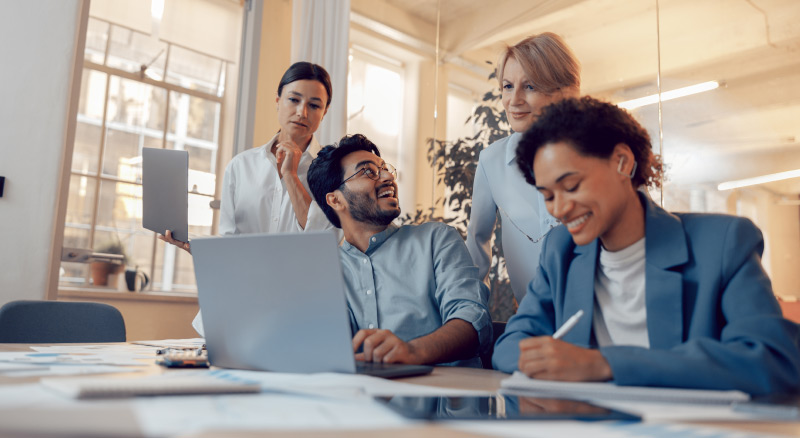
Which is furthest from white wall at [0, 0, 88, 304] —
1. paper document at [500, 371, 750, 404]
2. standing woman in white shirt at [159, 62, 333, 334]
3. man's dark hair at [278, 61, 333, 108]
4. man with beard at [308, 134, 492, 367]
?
paper document at [500, 371, 750, 404]

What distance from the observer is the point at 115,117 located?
375 cm

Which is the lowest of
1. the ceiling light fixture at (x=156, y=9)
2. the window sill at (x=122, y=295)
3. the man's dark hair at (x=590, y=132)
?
the window sill at (x=122, y=295)

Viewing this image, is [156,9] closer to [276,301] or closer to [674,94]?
[674,94]

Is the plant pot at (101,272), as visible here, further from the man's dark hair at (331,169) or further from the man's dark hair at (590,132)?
the man's dark hair at (590,132)

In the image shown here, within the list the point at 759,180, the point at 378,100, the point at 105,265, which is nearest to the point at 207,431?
the point at 759,180

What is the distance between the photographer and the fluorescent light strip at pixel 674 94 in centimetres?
315

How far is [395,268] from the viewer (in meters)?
1.89

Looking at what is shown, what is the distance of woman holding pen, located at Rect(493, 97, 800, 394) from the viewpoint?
39.1 inches

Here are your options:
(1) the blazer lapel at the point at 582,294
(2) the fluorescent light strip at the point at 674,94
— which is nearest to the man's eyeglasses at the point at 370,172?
(1) the blazer lapel at the point at 582,294

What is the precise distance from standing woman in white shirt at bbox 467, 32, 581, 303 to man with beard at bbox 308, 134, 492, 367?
32cm

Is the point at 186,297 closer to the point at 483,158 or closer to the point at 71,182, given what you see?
the point at 71,182

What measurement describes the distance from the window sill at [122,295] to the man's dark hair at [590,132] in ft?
9.36

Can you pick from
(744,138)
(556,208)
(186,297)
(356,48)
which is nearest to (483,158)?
(556,208)

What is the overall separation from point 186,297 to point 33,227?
0.94 meters
